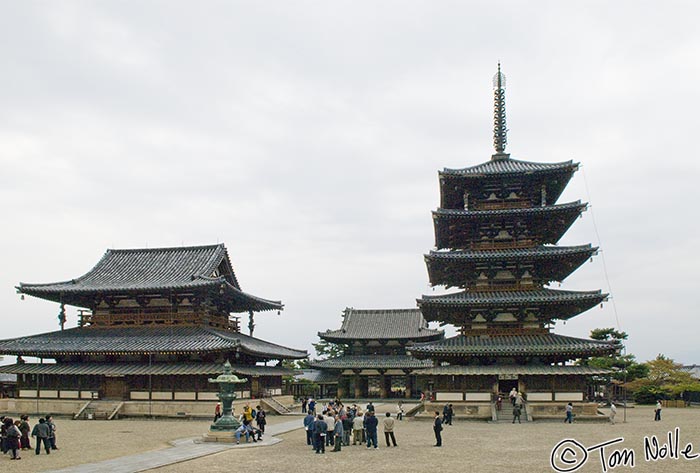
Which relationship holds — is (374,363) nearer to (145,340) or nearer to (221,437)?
(145,340)

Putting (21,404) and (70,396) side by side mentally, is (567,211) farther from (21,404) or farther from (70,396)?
(21,404)

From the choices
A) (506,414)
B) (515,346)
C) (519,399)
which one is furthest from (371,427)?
(515,346)

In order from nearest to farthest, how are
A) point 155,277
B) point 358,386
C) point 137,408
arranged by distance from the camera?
point 137,408
point 155,277
point 358,386

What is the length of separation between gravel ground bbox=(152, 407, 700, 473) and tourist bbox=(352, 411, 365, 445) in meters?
1.00

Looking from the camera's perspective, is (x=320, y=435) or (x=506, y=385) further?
(x=506, y=385)

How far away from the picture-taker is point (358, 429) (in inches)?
1092

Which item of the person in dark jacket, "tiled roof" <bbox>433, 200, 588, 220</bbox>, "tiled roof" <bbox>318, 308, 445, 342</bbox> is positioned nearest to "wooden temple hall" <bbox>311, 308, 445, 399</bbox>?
"tiled roof" <bbox>318, 308, 445, 342</bbox>

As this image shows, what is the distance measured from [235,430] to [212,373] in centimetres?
1343

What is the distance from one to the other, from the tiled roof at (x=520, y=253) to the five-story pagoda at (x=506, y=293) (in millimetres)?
64

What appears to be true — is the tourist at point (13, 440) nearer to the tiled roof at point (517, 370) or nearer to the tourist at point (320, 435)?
the tourist at point (320, 435)

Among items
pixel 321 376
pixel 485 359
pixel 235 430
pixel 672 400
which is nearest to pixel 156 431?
pixel 235 430

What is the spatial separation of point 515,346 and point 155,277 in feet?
90.9

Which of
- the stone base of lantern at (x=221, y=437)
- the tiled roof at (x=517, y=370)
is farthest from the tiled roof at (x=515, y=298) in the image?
the stone base of lantern at (x=221, y=437)

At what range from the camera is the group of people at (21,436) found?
915 inches
